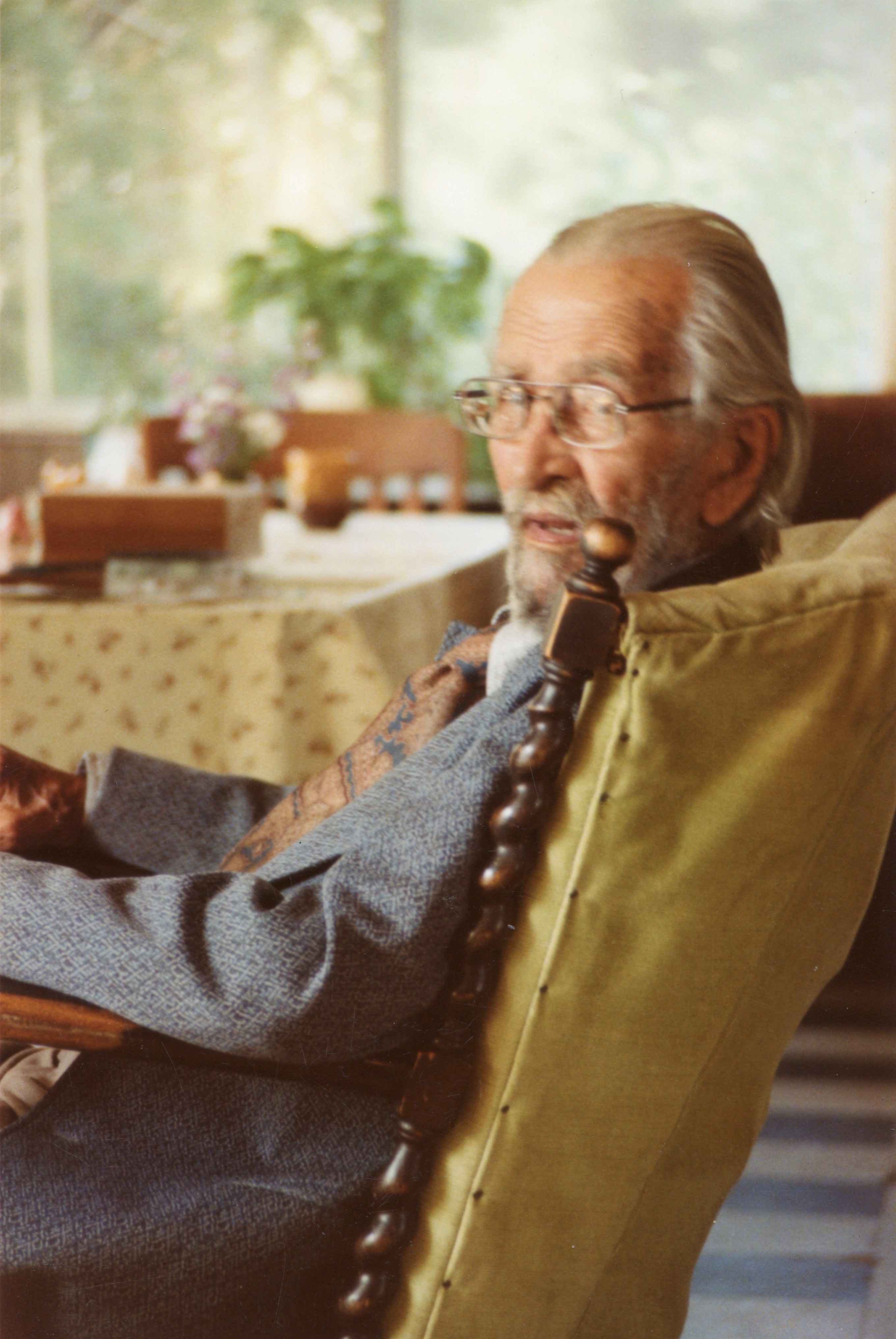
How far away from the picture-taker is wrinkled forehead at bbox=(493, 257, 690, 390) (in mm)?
1006

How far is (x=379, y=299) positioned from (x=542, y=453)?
4.00 m

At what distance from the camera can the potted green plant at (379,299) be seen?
4.82 meters

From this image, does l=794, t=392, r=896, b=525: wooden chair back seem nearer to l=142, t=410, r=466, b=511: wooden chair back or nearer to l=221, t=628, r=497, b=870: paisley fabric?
l=142, t=410, r=466, b=511: wooden chair back

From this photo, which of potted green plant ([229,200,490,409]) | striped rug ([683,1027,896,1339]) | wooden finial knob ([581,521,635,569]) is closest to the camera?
wooden finial knob ([581,521,635,569])

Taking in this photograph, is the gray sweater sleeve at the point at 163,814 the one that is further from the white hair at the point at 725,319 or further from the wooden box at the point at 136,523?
the wooden box at the point at 136,523

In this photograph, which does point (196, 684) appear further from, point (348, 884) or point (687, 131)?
point (687, 131)

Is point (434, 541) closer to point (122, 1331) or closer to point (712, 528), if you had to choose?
point (712, 528)

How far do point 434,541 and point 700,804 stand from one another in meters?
1.75

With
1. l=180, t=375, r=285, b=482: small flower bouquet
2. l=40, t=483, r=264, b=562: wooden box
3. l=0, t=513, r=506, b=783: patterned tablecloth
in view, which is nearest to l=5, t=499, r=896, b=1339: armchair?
l=0, t=513, r=506, b=783: patterned tablecloth

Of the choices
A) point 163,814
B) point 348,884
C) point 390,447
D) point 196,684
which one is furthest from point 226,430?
point 348,884

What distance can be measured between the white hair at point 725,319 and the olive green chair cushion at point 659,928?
0.20 m

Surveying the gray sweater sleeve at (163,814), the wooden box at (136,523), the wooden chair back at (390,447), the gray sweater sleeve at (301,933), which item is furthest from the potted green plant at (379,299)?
the gray sweater sleeve at (301,933)

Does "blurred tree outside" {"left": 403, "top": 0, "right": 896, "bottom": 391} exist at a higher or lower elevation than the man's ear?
higher

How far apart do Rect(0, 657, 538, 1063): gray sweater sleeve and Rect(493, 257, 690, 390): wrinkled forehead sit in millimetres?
289
